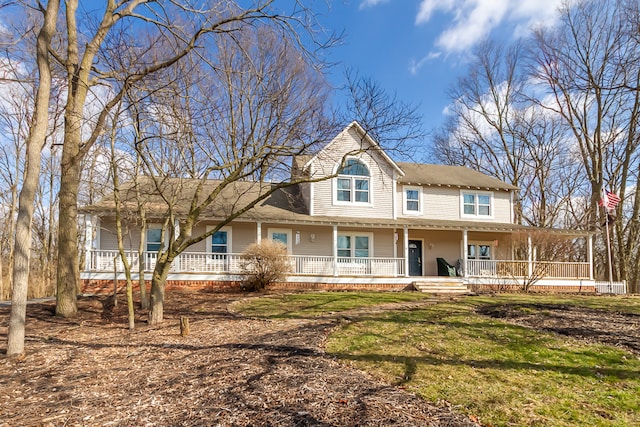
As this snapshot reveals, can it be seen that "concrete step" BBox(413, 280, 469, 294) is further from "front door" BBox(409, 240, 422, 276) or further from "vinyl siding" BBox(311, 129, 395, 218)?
"vinyl siding" BBox(311, 129, 395, 218)

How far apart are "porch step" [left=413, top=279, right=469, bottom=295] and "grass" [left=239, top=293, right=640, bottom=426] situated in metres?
7.60

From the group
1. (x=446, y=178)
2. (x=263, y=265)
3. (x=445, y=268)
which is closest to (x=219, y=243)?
(x=263, y=265)

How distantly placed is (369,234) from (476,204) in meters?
6.18

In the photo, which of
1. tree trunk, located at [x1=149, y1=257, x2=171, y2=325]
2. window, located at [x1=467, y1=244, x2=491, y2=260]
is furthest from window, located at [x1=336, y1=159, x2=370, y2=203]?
tree trunk, located at [x1=149, y1=257, x2=171, y2=325]

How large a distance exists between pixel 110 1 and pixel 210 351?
8.58 meters

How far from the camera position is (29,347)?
6848mm

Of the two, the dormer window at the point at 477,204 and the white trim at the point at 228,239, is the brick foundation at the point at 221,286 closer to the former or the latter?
the white trim at the point at 228,239

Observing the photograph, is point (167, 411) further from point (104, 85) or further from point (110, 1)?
point (110, 1)

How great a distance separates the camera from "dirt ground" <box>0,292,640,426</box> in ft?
12.7

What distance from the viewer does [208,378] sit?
5.04 m

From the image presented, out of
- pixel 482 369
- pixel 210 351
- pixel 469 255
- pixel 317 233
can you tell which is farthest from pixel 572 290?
pixel 210 351

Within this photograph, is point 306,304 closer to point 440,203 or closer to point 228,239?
point 228,239

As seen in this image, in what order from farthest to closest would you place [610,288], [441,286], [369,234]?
[610,288]
[369,234]
[441,286]

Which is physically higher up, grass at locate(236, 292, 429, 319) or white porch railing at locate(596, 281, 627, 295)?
grass at locate(236, 292, 429, 319)
